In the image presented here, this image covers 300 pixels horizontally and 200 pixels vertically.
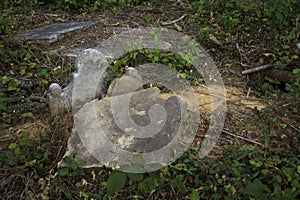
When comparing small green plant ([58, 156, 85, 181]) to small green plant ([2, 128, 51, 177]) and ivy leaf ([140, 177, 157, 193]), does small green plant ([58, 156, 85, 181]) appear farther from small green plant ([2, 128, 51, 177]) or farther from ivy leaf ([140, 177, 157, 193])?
ivy leaf ([140, 177, 157, 193])

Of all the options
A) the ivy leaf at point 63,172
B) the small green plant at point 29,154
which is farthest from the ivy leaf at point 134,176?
the small green plant at point 29,154

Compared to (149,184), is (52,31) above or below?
below

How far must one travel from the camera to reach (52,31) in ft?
17.5

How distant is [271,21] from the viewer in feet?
16.7

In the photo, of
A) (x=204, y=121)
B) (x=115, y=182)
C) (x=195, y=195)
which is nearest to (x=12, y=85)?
(x=115, y=182)

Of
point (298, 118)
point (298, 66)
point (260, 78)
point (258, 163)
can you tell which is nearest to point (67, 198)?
point (258, 163)

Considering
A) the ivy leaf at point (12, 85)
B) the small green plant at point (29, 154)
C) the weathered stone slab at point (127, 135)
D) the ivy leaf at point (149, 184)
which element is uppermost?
the weathered stone slab at point (127, 135)

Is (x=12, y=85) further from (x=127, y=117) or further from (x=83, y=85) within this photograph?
(x=127, y=117)

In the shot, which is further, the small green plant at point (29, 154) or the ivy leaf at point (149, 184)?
the small green plant at point (29, 154)

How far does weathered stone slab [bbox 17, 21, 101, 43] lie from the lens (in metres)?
5.11

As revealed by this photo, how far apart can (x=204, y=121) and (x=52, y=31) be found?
9.12ft

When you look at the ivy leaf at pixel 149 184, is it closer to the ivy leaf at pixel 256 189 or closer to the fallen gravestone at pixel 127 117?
the fallen gravestone at pixel 127 117

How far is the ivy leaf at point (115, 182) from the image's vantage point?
2818 millimetres

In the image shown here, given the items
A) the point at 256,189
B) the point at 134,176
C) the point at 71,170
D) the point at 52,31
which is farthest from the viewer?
the point at 52,31
